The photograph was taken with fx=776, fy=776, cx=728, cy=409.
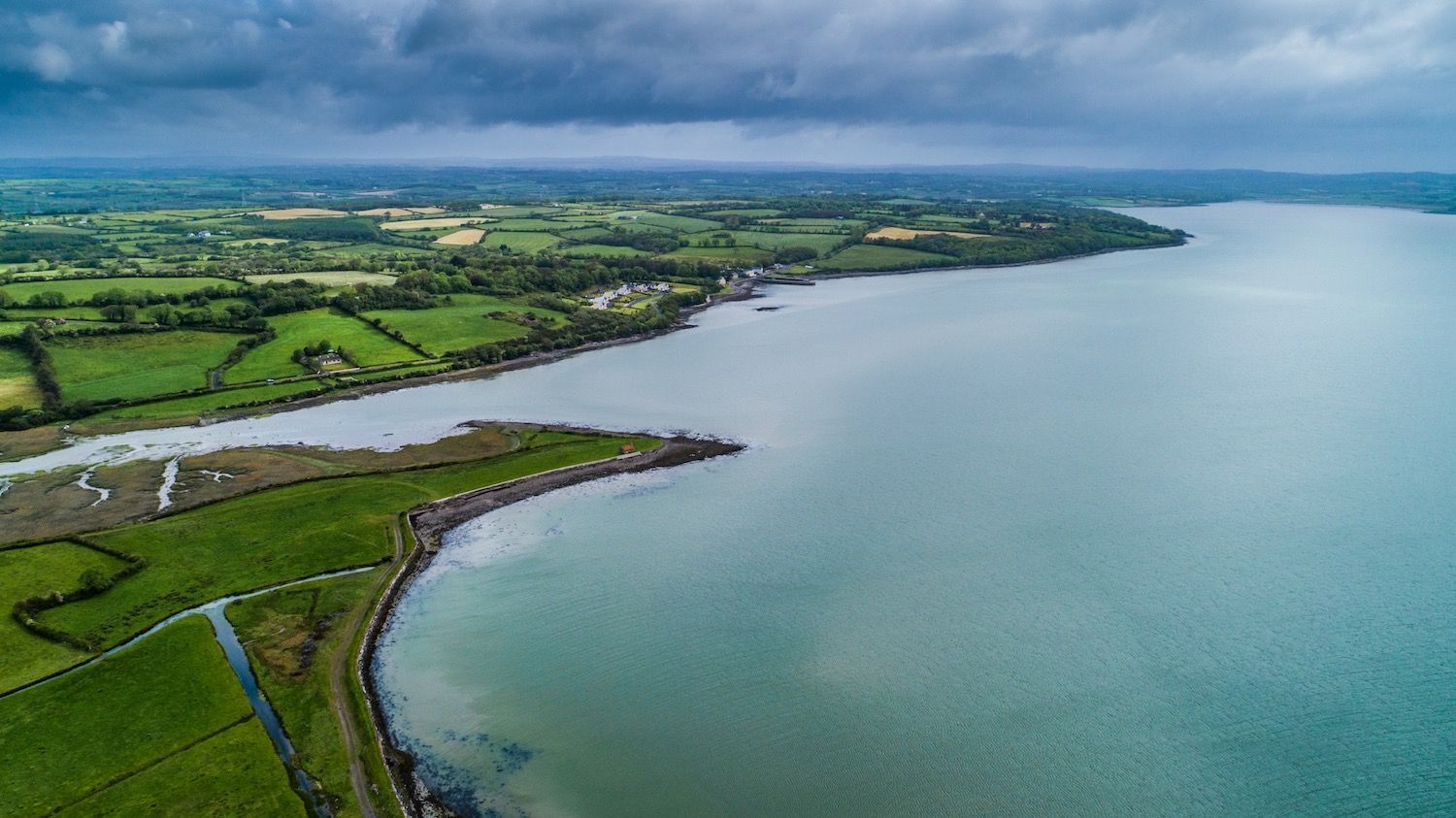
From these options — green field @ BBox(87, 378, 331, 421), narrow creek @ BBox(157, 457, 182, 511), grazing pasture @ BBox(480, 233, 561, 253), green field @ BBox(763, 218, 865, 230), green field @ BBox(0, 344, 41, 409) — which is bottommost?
narrow creek @ BBox(157, 457, 182, 511)

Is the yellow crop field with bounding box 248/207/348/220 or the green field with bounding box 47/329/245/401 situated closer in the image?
the green field with bounding box 47/329/245/401

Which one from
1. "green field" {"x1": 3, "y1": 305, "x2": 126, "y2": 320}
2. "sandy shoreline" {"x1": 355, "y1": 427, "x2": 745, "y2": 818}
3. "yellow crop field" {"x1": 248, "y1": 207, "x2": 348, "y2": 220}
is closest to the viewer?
"sandy shoreline" {"x1": 355, "y1": 427, "x2": 745, "y2": 818}

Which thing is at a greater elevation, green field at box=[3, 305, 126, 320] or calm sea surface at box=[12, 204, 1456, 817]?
green field at box=[3, 305, 126, 320]

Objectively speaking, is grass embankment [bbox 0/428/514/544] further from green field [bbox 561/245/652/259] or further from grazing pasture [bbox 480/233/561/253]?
grazing pasture [bbox 480/233/561/253]

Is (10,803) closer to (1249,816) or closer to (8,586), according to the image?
(8,586)

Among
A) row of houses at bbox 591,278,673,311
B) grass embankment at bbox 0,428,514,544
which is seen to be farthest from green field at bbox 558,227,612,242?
grass embankment at bbox 0,428,514,544

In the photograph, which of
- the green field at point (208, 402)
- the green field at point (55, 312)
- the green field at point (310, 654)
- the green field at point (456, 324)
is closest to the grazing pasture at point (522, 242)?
the green field at point (456, 324)
